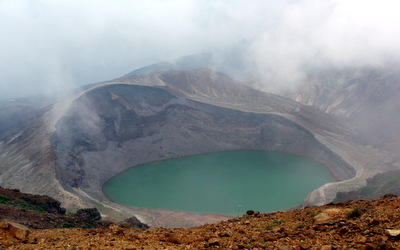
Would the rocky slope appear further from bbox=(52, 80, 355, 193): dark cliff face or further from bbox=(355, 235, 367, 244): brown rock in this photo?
bbox=(355, 235, 367, 244): brown rock

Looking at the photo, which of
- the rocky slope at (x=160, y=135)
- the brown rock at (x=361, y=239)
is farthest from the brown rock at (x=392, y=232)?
the rocky slope at (x=160, y=135)

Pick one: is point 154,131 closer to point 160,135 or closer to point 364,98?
point 160,135

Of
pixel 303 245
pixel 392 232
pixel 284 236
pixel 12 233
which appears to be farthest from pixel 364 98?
pixel 12 233

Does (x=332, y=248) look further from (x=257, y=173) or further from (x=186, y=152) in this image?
(x=186, y=152)

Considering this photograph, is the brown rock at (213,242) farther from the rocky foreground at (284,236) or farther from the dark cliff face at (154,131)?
the dark cliff face at (154,131)

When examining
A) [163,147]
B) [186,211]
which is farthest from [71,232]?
[163,147]

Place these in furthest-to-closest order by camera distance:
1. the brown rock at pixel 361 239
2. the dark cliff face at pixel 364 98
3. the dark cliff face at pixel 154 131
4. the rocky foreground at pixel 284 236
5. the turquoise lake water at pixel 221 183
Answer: the dark cliff face at pixel 364 98 < the dark cliff face at pixel 154 131 < the turquoise lake water at pixel 221 183 < the rocky foreground at pixel 284 236 < the brown rock at pixel 361 239
